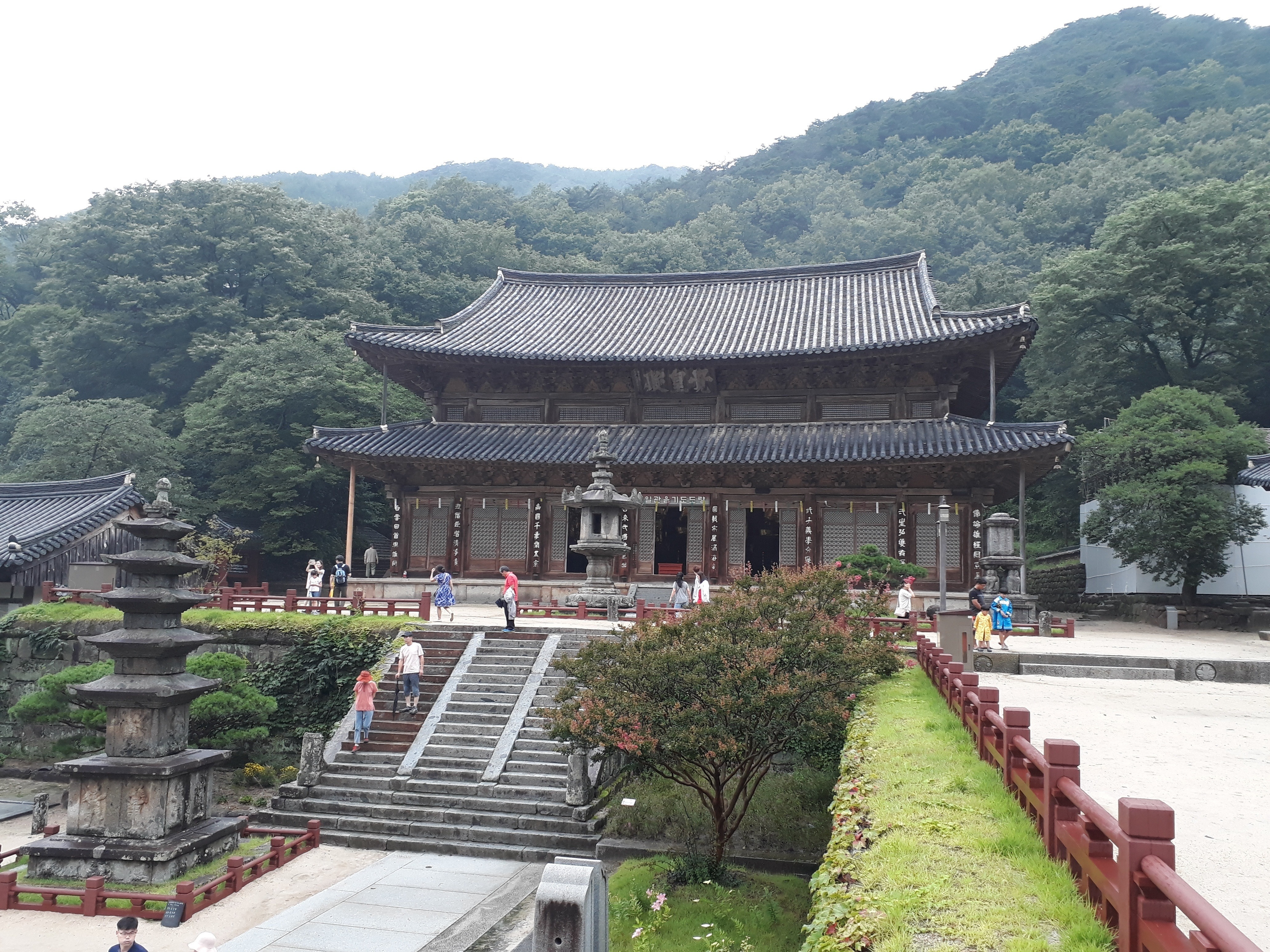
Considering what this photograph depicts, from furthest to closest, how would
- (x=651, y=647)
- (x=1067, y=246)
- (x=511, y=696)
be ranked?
(x=1067, y=246) < (x=511, y=696) < (x=651, y=647)

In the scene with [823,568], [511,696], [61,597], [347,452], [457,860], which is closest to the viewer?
[457,860]

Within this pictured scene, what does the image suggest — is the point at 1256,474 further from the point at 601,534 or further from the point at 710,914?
the point at 710,914

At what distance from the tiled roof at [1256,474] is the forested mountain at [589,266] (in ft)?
36.0

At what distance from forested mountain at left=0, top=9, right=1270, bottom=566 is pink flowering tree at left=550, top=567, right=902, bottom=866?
28.3 meters

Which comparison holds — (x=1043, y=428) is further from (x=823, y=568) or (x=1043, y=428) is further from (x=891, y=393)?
(x=823, y=568)

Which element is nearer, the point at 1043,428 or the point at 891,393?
the point at 1043,428

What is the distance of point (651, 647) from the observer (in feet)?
40.5

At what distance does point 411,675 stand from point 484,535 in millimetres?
13057

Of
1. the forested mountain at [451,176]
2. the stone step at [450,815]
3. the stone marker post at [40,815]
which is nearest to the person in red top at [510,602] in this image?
the stone step at [450,815]

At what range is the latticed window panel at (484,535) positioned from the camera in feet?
101

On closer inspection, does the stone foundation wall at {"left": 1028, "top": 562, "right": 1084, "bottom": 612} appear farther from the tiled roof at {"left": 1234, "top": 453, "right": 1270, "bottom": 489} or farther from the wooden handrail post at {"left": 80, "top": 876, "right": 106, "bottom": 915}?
the wooden handrail post at {"left": 80, "top": 876, "right": 106, "bottom": 915}

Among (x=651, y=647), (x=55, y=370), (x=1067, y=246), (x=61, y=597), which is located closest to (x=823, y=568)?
(x=651, y=647)

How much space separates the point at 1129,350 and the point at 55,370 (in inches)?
2354

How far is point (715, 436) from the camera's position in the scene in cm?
3017
